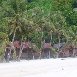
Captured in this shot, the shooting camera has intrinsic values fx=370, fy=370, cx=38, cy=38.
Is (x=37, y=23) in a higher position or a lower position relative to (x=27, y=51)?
higher

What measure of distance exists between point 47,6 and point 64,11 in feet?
6.12

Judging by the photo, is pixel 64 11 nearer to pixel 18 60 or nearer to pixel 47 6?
pixel 47 6

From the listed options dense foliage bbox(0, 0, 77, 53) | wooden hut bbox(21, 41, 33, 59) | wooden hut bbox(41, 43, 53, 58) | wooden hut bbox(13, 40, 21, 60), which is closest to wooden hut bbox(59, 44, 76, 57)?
dense foliage bbox(0, 0, 77, 53)

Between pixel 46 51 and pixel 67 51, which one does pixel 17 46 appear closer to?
pixel 46 51

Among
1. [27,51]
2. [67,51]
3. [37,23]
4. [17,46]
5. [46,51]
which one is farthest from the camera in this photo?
[67,51]

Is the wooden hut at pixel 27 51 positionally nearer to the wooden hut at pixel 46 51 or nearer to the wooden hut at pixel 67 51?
the wooden hut at pixel 46 51

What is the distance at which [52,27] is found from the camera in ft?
101

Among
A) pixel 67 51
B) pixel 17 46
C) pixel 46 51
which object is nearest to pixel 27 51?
pixel 17 46

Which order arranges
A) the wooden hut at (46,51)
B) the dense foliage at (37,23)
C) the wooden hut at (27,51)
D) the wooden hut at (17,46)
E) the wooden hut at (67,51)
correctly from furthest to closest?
1. the wooden hut at (67,51)
2. the wooden hut at (46,51)
3. the wooden hut at (27,51)
4. the wooden hut at (17,46)
5. the dense foliage at (37,23)

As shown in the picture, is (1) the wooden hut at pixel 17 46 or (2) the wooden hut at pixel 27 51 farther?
(2) the wooden hut at pixel 27 51

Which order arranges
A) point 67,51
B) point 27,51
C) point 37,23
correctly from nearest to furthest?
point 37,23 → point 27,51 → point 67,51

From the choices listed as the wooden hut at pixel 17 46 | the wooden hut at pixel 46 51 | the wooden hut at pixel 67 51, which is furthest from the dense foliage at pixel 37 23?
the wooden hut at pixel 46 51

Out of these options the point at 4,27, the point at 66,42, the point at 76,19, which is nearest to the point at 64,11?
the point at 76,19

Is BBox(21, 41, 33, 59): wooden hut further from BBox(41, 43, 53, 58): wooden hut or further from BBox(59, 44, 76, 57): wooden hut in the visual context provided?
BBox(59, 44, 76, 57): wooden hut
